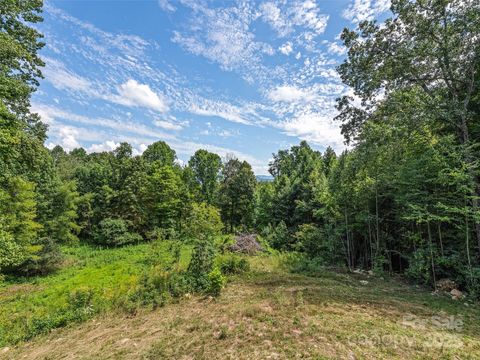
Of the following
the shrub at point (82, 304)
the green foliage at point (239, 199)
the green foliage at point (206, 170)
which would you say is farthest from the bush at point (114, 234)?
the shrub at point (82, 304)

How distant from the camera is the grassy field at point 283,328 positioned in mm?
3553

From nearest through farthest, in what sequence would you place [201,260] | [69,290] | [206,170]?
[201,260]
[69,290]
[206,170]

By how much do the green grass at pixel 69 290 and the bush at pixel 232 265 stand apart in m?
1.33

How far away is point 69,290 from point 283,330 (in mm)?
11387

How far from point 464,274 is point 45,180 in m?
26.7

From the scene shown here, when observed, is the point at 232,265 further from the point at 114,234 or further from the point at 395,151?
the point at 114,234

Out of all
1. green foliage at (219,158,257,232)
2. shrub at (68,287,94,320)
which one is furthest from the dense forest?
green foliage at (219,158,257,232)

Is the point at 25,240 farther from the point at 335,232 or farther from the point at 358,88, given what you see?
the point at 358,88

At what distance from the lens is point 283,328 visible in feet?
13.5

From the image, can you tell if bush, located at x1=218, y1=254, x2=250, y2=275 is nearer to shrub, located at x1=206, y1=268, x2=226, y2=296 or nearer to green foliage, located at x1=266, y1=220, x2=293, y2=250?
shrub, located at x1=206, y1=268, x2=226, y2=296

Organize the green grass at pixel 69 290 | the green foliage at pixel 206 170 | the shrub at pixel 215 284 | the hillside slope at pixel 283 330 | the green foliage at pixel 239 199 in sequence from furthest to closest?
1. the green foliage at pixel 206 170
2. the green foliage at pixel 239 199
3. the shrub at pixel 215 284
4. the green grass at pixel 69 290
5. the hillside slope at pixel 283 330

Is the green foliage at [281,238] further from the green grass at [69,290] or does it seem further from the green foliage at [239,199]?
the green foliage at [239,199]

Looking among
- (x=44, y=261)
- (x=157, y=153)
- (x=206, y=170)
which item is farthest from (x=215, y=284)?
(x=157, y=153)

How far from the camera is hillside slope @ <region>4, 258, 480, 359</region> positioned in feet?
11.6
